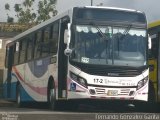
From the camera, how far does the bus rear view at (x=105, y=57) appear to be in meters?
18.0

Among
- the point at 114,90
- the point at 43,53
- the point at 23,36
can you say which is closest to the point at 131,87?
the point at 114,90

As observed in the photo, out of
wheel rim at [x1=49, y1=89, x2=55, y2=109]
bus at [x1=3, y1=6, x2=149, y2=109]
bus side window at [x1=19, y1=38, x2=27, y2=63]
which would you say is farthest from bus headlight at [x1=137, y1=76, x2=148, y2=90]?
bus side window at [x1=19, y1=38, x2=27, y2=63]

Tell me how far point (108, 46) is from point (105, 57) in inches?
15.9

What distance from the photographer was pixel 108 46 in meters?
18.4

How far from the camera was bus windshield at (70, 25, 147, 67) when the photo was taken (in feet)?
59.6

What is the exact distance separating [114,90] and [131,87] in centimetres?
55

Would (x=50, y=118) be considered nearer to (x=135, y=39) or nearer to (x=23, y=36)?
(x=135, y=39)

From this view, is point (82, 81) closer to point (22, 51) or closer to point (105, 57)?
point (105, 57)

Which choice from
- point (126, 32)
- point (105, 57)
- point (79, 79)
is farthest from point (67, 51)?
point (126, 32)

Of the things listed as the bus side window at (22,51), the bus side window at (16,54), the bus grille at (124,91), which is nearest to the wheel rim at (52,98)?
the bus grille at (124,91)

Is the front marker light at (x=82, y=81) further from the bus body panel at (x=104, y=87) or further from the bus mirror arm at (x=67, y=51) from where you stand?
the bus mirror arm at (x=67, y=51)

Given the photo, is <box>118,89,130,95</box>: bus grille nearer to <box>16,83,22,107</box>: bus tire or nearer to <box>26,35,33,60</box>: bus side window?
<box>26,35,33,60</box>: bus side window

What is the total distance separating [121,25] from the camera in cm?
1875

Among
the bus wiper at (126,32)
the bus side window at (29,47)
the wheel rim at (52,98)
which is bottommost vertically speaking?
the wheel rim at (52,98)
